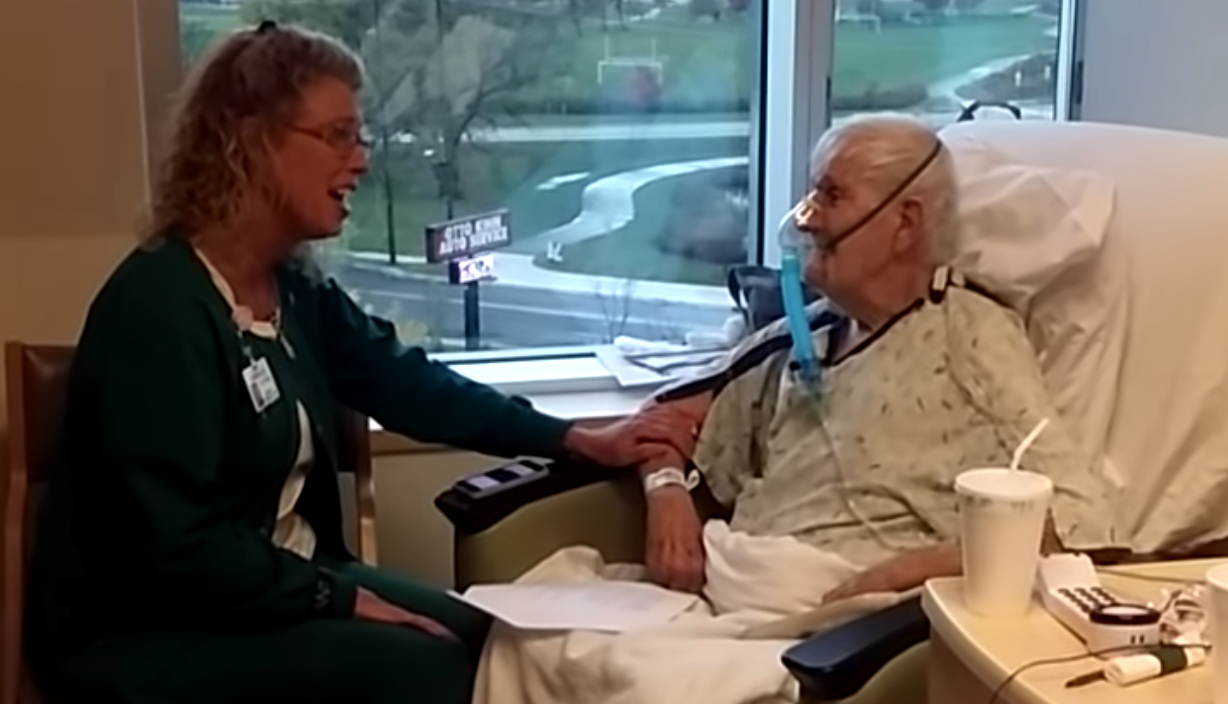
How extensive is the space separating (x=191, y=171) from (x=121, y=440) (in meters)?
0.38

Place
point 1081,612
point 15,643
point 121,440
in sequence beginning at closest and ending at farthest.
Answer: point 1081,612 < point 121,440 < point 15,643

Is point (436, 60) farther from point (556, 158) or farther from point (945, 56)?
point (945, 56)

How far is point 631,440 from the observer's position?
2.33 metres

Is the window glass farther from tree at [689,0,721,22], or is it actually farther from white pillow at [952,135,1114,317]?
white pillow at [952,135,1114,317]

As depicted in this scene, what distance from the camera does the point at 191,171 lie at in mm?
2119

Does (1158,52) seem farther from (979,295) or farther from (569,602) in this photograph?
(569,602)

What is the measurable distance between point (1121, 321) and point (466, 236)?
4.24ft

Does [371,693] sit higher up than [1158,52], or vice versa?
[1158,52]

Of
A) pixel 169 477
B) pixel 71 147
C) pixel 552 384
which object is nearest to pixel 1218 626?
pixel 169 477

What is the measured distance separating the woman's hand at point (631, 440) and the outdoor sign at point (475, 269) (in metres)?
0.72

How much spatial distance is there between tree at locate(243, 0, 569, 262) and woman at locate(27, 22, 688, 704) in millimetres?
703

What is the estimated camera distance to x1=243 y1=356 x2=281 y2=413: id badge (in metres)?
2.07

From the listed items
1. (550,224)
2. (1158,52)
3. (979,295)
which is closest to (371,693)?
(979,295)

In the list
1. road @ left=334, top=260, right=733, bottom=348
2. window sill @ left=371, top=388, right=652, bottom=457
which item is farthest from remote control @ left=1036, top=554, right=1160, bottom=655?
road @ left=334, top=260, right=733, bottom=348
